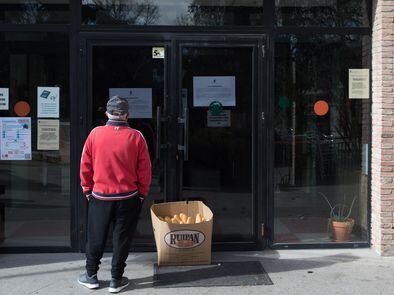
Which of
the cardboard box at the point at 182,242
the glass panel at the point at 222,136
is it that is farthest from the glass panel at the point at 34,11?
the cardboard box at the point at 182,242

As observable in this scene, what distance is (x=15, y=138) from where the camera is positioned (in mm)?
6551

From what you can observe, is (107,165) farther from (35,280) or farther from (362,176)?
(362,176)

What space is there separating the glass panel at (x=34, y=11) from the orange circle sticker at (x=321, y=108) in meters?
3.03

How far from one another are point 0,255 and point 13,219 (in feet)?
1.40

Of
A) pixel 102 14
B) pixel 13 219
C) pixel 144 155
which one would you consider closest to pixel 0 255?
pixel 13 219

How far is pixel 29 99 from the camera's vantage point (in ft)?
21.5

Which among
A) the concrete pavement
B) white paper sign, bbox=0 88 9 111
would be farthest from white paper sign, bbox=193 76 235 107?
white paper sign, bbox=0 88 9 111

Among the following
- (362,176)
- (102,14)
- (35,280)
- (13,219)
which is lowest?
(35,280)

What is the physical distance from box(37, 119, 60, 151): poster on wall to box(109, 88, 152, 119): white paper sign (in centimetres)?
75

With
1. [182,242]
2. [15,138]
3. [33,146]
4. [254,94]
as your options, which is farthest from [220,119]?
[15,138]

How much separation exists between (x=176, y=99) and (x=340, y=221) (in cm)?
243

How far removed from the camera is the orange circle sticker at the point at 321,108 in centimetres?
676

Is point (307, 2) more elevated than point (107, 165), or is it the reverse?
point (307, 2)

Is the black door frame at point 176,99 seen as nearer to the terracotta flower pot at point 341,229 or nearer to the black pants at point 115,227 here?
the terracotta flower pot at point 341,229
